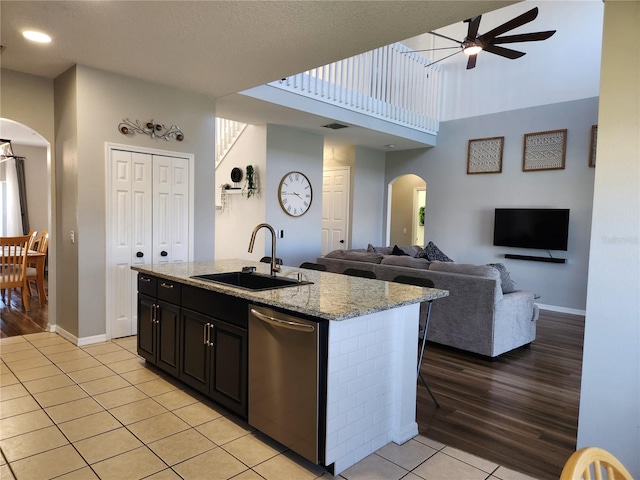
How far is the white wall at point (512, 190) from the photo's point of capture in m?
6.09

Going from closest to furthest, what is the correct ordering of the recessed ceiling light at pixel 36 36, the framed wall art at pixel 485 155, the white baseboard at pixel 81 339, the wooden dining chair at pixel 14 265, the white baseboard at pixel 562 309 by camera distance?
the recessed ceiling light at pixel 36 36, the white baseboard at pixel 81 339, the wooden dining chair at pixel 14 265, the white baseboard at pixel 562 309, the framed wall art at pixel 485 155

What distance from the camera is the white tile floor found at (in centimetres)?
213

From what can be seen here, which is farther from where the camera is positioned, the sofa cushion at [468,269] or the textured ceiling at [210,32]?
the sofa cushion at [468,269]

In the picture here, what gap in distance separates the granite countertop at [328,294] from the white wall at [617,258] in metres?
0.83

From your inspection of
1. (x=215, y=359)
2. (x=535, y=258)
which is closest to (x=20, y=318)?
(x=215, y=359)

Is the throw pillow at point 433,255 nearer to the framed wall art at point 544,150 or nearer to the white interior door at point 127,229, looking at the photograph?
the framed wall art at point 544,150

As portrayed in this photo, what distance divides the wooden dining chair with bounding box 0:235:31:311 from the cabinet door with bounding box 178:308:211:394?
3.70 m

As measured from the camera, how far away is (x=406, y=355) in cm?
246

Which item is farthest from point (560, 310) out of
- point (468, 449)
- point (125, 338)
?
point (125, 338)

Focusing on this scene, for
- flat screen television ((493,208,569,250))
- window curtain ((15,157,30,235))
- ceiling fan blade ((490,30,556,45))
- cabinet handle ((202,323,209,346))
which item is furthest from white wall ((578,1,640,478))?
window curtain ((15,157,30,235))

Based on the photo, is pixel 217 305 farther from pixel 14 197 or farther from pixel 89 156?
pixel 14 197

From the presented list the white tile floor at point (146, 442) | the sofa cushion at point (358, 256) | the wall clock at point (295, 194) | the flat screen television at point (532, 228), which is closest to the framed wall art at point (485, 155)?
the flat screen television at point (532, 228)

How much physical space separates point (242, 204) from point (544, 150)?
192 inches

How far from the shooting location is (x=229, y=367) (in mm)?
2594
